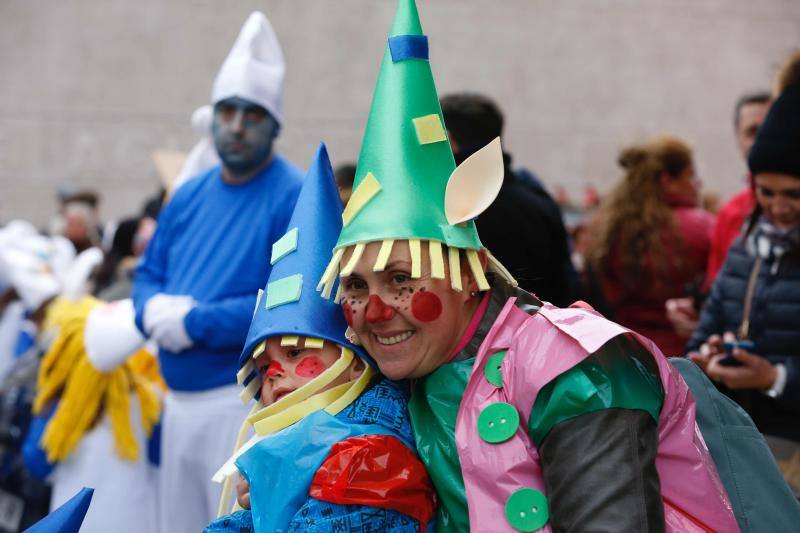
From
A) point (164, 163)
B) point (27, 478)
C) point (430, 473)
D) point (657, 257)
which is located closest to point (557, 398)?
A: point (430, 473)

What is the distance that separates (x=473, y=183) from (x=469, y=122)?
154 cm

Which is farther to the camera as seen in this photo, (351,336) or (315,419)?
(351,336)

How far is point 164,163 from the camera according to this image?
5543 millimetres

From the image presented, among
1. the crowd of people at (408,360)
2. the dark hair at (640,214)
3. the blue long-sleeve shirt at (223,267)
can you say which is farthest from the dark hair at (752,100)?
the blue long-sleeve shirt at (223,267)

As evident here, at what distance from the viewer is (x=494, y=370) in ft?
6.61

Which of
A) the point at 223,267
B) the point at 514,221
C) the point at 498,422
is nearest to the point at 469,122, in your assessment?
the point at 514,221

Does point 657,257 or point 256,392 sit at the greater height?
point 256,392

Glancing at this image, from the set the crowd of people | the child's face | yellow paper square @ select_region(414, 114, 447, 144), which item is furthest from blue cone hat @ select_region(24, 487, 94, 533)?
yellow paper square @ select_region(414, 114, 447, 144)

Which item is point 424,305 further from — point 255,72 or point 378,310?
point 255,72

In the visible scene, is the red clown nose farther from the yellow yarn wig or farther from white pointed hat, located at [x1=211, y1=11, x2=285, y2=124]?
the yellow yarn wig

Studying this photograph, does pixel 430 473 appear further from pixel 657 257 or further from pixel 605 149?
pixel 605 149

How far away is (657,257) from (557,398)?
2.95 m

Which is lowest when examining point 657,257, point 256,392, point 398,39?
point 657,257

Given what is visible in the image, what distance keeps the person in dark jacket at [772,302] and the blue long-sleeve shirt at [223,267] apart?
5.46ft
